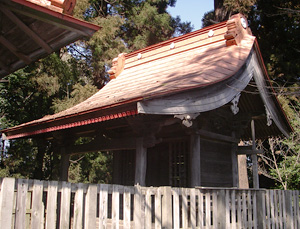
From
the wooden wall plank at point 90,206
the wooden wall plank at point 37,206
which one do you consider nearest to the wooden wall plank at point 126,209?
the wooden wall plank at point 90,206

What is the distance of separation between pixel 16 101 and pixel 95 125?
8602mm

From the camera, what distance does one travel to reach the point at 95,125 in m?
7.96

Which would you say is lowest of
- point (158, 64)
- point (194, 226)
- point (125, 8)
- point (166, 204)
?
point (194, 226)

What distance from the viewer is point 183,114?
5.67 metres

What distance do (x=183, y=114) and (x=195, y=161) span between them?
196 cm

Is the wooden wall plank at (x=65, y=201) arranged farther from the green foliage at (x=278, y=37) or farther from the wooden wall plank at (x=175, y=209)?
the green foliage at (x=278, y=37)

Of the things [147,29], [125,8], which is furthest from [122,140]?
[125,8]

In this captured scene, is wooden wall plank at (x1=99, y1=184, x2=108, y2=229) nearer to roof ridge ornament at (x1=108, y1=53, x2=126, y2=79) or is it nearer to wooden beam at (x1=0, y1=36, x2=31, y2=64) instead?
wooden beam at (x1=0, y1=36, x2=31, y2=64)

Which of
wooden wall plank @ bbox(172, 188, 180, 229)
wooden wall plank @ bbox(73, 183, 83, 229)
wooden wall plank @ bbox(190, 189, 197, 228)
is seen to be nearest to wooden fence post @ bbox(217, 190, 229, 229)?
wooden wall plank @ bbox(190, 189, 197, 228)

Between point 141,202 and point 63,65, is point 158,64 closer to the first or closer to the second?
point 141,202

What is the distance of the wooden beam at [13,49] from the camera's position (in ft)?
14.5

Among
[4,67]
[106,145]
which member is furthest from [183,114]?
[4,67]

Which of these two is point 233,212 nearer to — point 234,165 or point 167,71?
point 234,165

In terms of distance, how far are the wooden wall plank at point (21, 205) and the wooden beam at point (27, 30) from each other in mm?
1900
